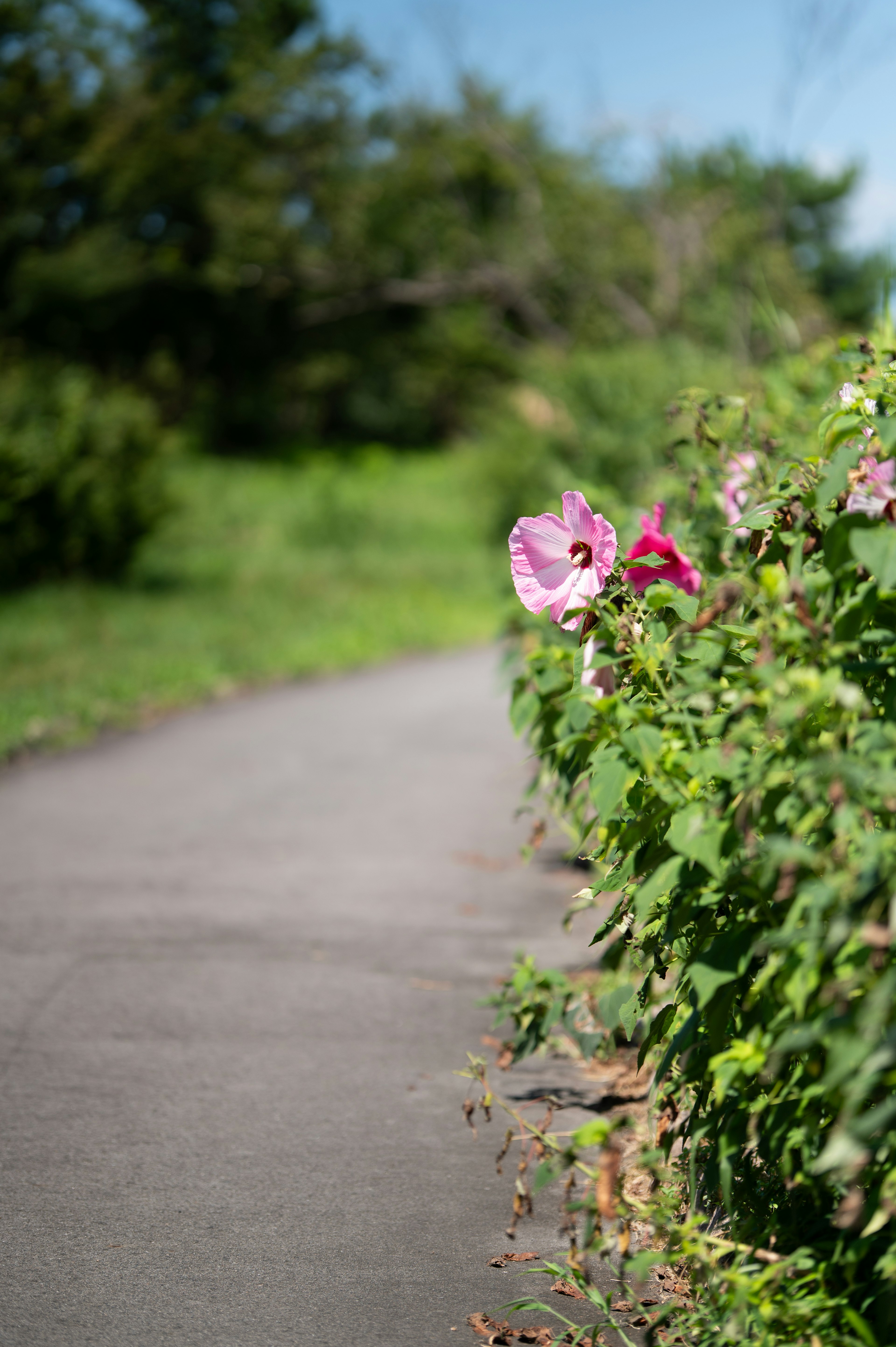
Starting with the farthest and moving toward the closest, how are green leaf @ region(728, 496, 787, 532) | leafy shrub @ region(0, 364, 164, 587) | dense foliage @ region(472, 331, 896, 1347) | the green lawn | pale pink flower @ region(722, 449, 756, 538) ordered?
1. leafy shrub @ region(0, 364, 164, 587)
2. the green lawn
3. pale pink flower @ region(722, 449, 756, 538)
4. green leaf @ region(728, 496, 787, 532)
5. dense foliage @ region(472, 331, 896, 1347)

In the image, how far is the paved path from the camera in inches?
97.7

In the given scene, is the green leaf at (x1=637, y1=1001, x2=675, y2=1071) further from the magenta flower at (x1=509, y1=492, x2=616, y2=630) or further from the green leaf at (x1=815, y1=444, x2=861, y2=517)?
the green leaf at (x1=815, y1=444, x2=861, y2=517)

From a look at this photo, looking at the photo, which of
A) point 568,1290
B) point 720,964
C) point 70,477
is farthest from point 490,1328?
point 70,477

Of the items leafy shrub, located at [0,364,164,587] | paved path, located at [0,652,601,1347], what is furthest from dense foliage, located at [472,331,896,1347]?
leafy shrub, located at [0,364,164,587]

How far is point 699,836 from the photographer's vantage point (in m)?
1.78

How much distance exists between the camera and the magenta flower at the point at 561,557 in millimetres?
2283

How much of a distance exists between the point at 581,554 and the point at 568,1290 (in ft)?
4.76

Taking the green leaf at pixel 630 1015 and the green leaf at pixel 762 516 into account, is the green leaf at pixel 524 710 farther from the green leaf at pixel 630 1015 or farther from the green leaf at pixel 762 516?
the green leaf at pixel 762 516

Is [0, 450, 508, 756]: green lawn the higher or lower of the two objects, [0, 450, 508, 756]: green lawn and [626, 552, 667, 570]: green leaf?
the lower

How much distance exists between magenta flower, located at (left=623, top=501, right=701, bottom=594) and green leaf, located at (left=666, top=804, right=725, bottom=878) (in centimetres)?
75

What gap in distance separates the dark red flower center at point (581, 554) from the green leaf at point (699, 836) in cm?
65

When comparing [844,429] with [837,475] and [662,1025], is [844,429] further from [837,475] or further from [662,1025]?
[662,1025]

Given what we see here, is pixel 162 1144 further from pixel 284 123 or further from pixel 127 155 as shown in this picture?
pixel 284 123

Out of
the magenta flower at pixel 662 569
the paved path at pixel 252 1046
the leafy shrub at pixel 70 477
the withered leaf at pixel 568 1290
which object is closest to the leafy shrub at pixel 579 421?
the leafy shrub at pixel 70 477
